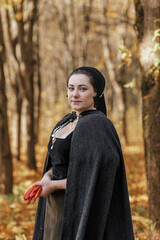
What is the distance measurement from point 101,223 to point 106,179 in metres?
0.30

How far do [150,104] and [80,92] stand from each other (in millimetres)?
1371

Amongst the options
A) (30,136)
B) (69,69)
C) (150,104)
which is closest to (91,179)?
(150,104)

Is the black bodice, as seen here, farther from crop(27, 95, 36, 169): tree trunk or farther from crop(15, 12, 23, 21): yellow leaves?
crop(27, 95, 36, 169): tree trunk

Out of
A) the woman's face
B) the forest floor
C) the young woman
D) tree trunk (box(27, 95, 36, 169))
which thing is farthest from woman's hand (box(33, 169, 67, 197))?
tree trunk (box(27, 95, 36, 169))

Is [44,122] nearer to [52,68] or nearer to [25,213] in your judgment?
[52,68]

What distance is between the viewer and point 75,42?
15023 millimetres

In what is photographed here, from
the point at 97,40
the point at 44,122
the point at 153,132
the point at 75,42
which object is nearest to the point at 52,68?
the point at 97,40

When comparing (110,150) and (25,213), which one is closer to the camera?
(110,150)

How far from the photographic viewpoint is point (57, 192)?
7.81ft

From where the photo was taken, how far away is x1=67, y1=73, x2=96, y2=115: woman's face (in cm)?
227

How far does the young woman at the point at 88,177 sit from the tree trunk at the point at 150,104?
3.81 ft

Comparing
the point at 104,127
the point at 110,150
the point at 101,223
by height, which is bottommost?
the point at 101,223

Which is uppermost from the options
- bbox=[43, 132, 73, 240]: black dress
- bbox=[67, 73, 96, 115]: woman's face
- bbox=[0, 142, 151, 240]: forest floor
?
bbox=[67, 73, 96, 115]: woman's face

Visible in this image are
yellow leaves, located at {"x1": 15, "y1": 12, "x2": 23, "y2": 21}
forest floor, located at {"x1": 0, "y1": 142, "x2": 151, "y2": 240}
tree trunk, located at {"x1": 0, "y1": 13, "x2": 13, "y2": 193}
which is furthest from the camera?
yellow leaves, located at {"x1": 15, "y1": 12, "x2": 23, "y2": 21}
